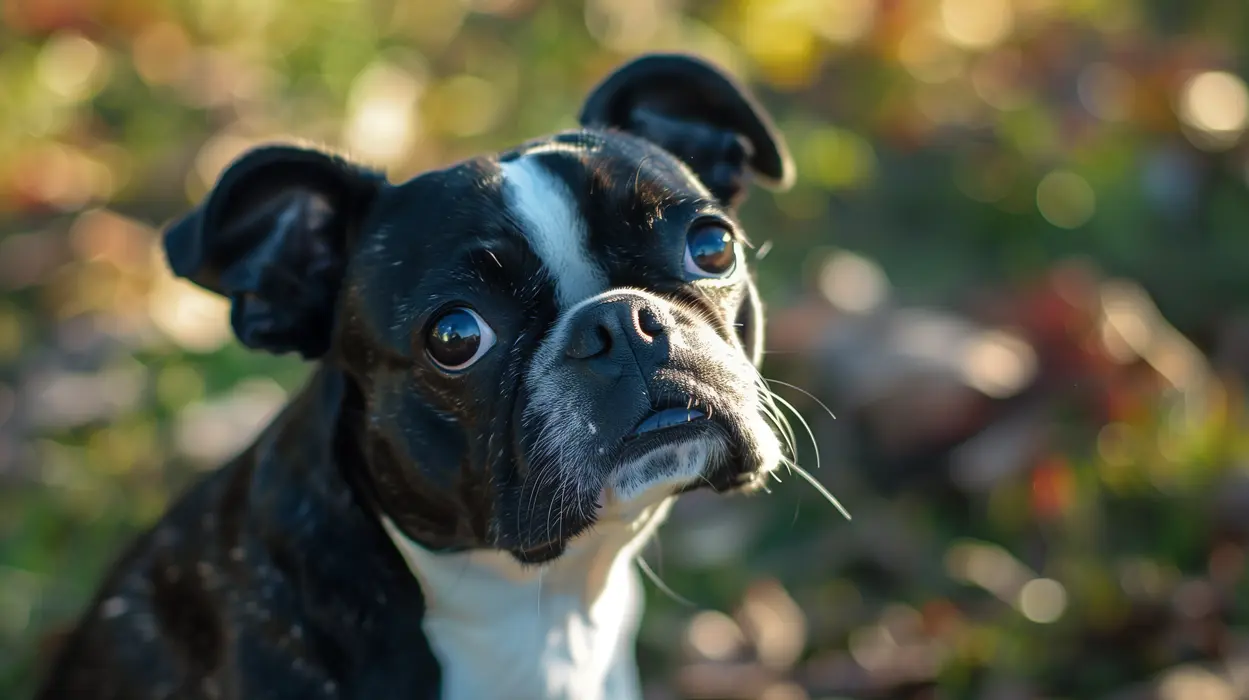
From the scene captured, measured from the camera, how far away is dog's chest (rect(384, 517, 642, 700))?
2832mm

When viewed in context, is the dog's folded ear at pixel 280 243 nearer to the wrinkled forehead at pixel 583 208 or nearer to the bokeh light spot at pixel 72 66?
the wrinkled forehead at pixel 583 208

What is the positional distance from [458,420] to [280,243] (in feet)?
1.89

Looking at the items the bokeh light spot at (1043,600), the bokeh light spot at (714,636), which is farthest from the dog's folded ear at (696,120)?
the bokeh light spot at (1043,600)

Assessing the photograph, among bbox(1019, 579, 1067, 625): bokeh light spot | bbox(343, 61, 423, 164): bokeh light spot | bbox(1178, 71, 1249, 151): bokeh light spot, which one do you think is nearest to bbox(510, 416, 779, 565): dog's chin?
bbox(1019, 579, 1067, 625): bokeh light spot

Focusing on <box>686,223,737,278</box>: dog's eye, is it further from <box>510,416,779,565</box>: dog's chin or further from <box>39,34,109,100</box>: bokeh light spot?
<box>39,34,109,100</box>: bokeh light spot

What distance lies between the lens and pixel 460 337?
259 centimetres

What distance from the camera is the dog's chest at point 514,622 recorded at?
2.83 m

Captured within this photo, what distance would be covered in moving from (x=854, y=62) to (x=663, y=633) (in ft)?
10.3

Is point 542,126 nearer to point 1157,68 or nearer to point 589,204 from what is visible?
point 1157,68

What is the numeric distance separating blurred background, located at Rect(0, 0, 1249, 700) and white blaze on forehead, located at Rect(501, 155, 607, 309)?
2.11 ft

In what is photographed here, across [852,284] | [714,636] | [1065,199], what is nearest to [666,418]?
[714,636]

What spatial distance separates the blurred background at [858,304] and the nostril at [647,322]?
719 mm

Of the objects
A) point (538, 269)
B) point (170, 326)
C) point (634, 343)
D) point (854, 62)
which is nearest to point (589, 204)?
point (538, 269)

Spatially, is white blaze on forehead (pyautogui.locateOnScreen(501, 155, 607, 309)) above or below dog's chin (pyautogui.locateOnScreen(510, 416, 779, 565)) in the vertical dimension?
above
